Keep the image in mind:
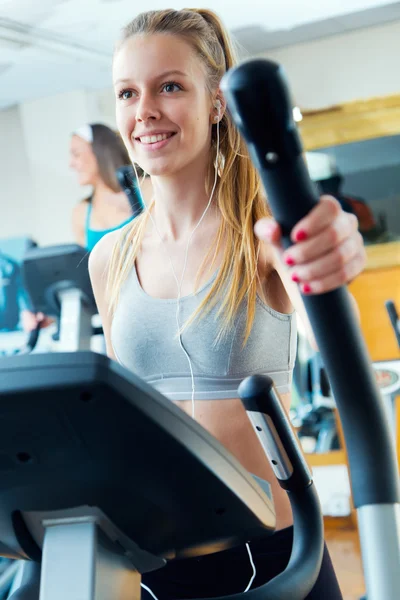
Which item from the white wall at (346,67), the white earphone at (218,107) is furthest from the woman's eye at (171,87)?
the white wall at (346,67)

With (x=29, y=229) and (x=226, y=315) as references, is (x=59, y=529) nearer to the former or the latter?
(x=226, y=315)

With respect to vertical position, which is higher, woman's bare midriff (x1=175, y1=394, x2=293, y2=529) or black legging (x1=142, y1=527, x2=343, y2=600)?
woman's bare midriff (x1=175, y1=394, x2=293, y2=529)

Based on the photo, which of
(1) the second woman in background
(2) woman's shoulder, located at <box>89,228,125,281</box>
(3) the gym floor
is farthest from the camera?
(1) the second woman in background

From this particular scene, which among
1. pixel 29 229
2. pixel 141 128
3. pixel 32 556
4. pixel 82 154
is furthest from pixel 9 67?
pixel 32 556

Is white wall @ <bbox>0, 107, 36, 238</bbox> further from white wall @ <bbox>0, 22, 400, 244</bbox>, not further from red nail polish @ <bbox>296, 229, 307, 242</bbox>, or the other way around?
red nail polish @ <bbox>296, 229, 307, 242</bbox>

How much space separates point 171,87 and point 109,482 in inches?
25.5

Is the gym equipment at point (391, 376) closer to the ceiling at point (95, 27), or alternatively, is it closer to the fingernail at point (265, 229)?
the ceiling at point (95, 27)

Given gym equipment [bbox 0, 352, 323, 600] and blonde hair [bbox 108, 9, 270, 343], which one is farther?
blonde hair [bbox 108, 9, 270, 343]

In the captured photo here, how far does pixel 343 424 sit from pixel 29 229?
691 centimetres

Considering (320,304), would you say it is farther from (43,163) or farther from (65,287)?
(43,163)

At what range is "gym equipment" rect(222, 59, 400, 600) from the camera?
0.41 metres

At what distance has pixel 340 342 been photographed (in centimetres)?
48

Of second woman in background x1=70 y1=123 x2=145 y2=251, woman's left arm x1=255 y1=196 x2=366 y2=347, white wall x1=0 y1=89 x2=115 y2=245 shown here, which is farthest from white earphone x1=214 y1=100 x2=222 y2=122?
white wall x1=0 y1=89 x2=115 y2=245

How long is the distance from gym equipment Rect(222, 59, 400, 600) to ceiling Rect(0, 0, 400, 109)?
452 centimetres
